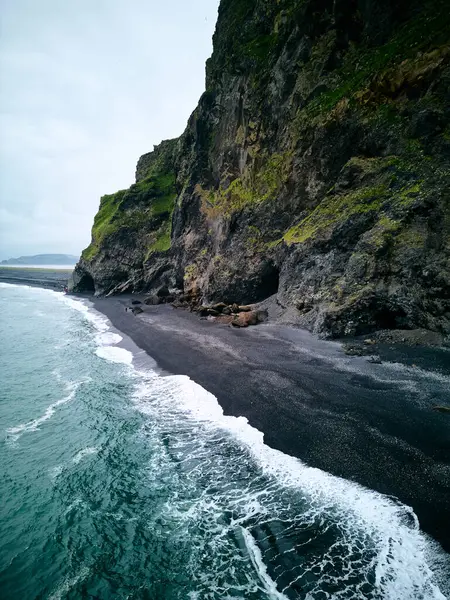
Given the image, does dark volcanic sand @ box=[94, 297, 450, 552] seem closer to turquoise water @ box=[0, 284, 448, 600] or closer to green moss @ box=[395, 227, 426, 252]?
turquoise water @ box=[0, 284, 448, 600]

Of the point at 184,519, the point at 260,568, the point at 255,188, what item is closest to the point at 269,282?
the point at 255,188

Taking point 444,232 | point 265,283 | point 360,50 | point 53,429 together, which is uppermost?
point 360,50

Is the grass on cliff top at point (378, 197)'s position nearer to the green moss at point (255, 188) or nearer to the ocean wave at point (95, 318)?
the green moss at point (255, 188)

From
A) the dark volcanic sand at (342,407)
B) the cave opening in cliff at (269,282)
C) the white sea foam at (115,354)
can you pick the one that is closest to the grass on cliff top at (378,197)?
the cave opening in cliff at (269,282)

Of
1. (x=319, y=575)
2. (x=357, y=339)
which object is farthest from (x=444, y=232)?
(x=319, y=575)

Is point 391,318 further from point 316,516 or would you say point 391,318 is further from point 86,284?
point 86,284

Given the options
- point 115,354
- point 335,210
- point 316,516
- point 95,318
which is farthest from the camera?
point 95,318

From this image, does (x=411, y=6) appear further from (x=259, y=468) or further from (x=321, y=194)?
(x=259, y=468)
